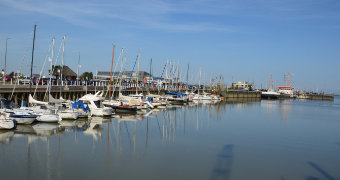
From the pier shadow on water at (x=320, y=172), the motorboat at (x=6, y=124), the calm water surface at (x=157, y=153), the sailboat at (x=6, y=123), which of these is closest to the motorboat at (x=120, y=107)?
the calm water surface at (x=157, y=153)

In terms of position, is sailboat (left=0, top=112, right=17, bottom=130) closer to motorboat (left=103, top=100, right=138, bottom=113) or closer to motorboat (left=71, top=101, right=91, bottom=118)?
motorboat (left=71, top=101, right=91, bottom=118)

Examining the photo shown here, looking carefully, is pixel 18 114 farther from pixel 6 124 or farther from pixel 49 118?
pixel 49 118

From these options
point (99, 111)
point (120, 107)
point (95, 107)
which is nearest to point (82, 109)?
point (95, 107)

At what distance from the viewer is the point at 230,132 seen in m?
36.3

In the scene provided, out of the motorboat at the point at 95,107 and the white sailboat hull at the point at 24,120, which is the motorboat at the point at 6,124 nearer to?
the white sailboat hull at the point at 24,120

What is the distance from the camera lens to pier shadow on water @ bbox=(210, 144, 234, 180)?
18.8m

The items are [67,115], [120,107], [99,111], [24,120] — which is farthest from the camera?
[120,107]

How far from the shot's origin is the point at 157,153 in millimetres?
23750

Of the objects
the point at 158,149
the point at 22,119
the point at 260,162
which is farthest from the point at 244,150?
the point at 22,119

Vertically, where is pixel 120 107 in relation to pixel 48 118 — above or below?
above

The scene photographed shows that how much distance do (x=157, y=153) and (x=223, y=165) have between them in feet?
16.8

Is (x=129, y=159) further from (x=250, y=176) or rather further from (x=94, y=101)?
(x=94, y=101)

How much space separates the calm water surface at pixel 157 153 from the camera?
18703 millimetres

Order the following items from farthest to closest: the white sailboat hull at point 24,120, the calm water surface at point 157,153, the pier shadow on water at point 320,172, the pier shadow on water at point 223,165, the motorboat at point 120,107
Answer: the motorboat at point 120,107 → the white sailboat hull at point 24,120 → the pier shadow on water at point 320,172 → the pier shadow on water at point 223,165 → the calm water surface at point 157,153
